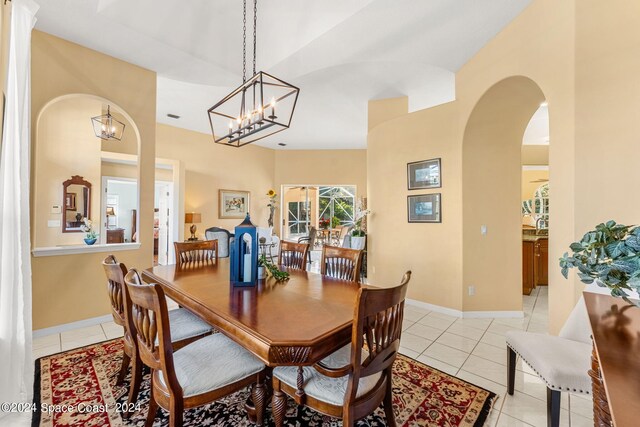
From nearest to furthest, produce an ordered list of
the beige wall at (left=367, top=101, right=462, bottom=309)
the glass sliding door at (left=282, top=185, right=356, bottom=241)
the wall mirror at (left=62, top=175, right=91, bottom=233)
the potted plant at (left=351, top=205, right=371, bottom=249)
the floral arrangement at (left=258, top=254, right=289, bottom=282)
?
the floral arrangement at (left=258, top=254, right=289, bottom=282) < the beige wall at (left=367, top=101, right=462, bottom=309) < the wall mirror at (left=62, top=175, right=91, bottom=233) < the potted plant at (left=351, top=205, right=371, bottom=249) < the glass sliding door at (left=282, top=185, right=356, bottom=241)

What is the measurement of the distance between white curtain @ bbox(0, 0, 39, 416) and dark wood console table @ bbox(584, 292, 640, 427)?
291 centimetres

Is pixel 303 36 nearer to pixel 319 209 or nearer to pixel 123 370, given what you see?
pixel 123 370

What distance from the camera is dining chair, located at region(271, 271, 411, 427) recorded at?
1.16 meters

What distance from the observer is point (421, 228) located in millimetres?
3889

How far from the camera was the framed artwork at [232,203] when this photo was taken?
7355mm

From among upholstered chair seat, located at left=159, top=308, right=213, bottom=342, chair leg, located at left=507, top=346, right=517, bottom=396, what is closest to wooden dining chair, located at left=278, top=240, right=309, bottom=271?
upholstered chair seat, located at left=159, top=308, right=213, bottom=342

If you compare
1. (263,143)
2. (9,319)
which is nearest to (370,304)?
(9,319)

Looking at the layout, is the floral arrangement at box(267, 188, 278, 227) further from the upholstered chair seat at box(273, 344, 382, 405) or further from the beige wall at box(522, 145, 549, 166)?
the upholstered chair seat at box(273, 344, 382, 405)

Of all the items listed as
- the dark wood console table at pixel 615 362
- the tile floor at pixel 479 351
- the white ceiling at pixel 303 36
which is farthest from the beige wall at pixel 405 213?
the dark wood console table at pixel 615 362

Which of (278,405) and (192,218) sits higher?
(192,218)

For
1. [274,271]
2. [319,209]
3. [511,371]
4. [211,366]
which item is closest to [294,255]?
[274,271]

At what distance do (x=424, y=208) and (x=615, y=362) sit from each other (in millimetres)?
3161

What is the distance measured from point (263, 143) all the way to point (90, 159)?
13.2 ft

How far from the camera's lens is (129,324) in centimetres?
158
